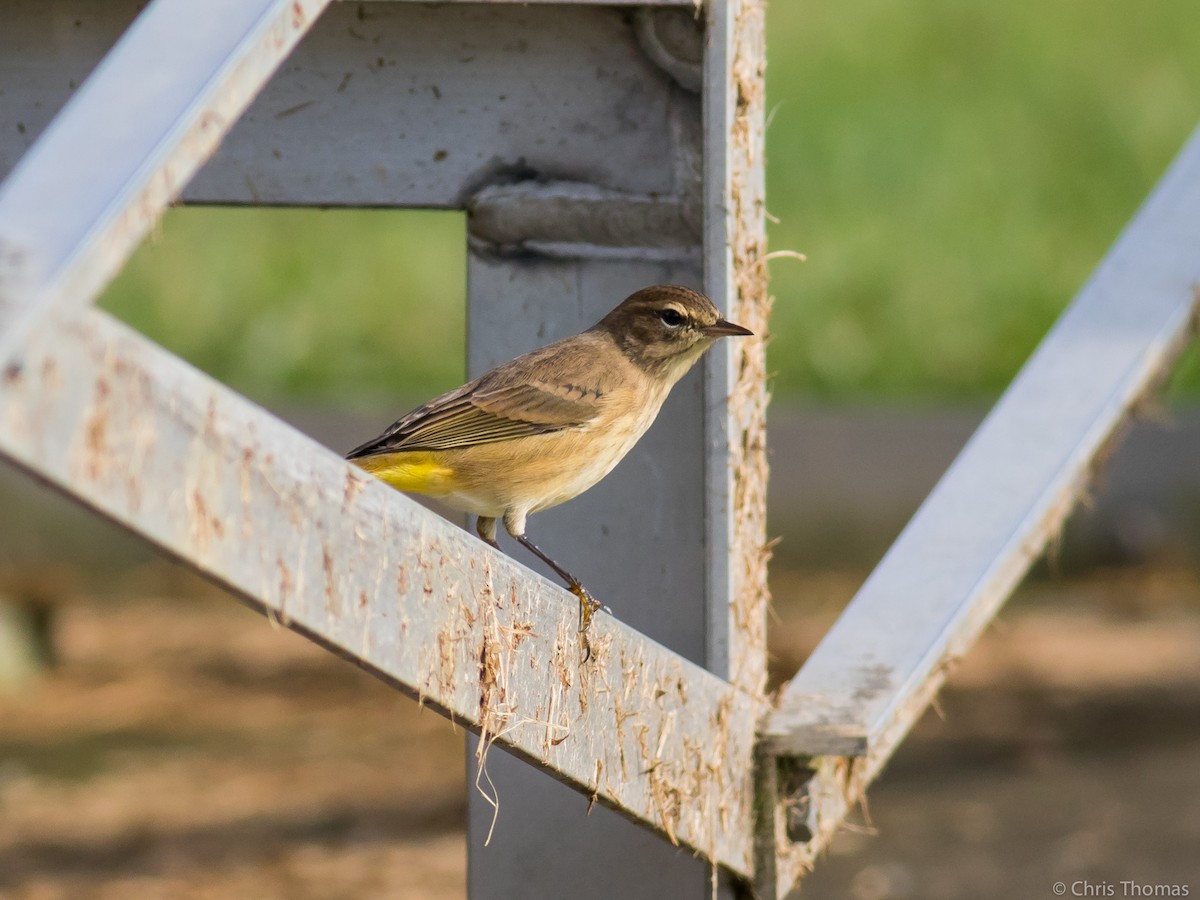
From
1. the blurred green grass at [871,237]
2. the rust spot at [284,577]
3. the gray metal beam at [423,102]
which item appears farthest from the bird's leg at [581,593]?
the blurred green grass at [871,237]

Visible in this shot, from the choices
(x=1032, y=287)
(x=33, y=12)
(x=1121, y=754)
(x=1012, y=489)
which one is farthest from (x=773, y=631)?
(x=33, y=12)

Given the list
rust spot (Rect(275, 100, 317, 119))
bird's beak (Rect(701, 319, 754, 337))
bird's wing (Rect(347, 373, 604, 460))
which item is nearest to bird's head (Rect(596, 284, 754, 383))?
bird's beak (Rect(701, 319, 754, 337))

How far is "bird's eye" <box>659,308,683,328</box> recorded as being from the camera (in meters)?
3.97

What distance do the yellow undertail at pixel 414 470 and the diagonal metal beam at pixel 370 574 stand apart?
2.90ft

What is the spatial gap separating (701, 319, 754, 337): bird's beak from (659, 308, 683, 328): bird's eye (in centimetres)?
7

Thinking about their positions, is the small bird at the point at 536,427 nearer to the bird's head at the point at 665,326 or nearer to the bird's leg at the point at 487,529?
the bird's head at the point at 665,326

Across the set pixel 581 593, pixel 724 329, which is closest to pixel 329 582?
pixel 581 593

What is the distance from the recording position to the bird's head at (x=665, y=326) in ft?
12.8

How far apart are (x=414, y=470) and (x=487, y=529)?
0.33m

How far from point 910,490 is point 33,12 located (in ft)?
18.7

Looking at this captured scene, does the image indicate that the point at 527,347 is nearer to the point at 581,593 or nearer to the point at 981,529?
the point at 581,593

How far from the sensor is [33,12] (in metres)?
3.80

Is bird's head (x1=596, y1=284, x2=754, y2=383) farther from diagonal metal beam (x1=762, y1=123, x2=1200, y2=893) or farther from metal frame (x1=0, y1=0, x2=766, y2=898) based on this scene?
diagonal metal beam (x1=762, y1=123, x2=1200, y2=893)

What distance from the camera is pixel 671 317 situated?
13.1 feet
